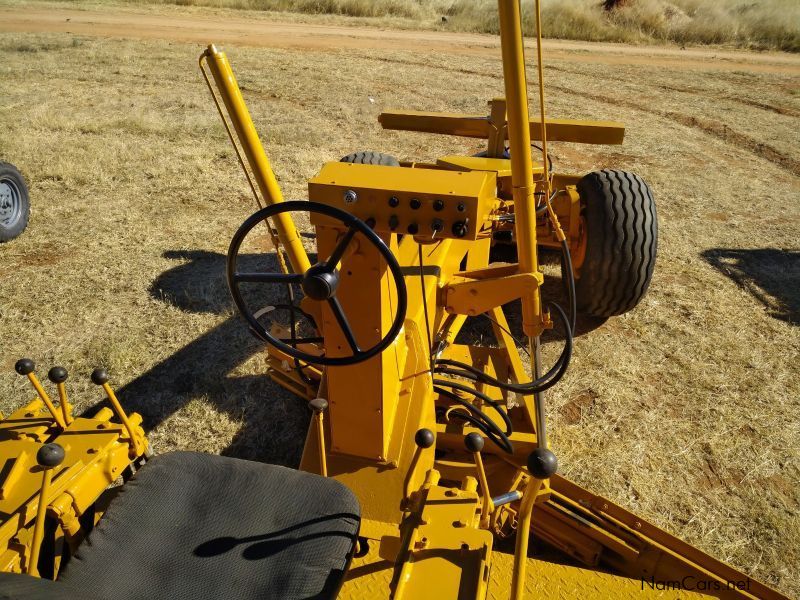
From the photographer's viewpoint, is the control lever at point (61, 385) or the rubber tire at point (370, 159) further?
the rubber tire at point (370, 159)

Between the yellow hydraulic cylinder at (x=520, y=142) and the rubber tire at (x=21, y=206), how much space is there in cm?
472

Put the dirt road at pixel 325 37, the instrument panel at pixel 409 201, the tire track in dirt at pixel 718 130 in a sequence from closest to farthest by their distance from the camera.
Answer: the instrument panel at pixel 409 201 < the tire track in dirt at pixel 718 130 < the dirt road at pixel 325 37

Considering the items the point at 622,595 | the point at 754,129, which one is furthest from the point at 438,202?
the point at 754,129

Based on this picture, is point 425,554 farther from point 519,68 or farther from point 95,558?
point 519,68

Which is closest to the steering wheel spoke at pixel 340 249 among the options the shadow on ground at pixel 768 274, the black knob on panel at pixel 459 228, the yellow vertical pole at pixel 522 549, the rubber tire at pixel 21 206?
the black knob on panel at pixel 459 228

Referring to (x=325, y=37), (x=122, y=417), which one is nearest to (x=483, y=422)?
(x=122, y=417)

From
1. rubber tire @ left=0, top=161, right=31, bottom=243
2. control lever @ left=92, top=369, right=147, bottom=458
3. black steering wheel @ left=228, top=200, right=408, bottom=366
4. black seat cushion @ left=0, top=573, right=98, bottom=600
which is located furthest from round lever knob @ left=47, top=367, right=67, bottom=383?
rubber tire @ left=0, top=161, right=31, bottom=243

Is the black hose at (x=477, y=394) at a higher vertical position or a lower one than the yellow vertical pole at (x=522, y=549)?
lower

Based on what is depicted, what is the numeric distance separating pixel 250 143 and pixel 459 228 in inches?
33.4

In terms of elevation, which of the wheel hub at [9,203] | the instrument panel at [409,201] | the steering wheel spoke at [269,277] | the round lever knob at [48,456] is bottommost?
the round lever knob at [48,456]

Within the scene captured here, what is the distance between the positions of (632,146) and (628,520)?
21.0 ft

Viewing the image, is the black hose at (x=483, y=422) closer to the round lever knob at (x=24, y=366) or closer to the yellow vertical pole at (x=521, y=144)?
the yellow vertical pole at (x=521, y=144)

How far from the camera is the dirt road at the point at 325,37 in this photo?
512 inches

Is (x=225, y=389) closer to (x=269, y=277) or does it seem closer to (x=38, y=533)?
(x=269, y=277)
